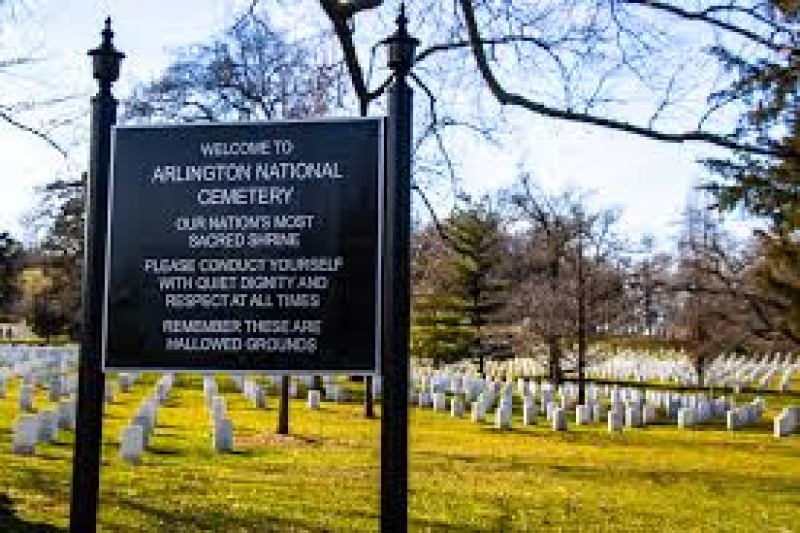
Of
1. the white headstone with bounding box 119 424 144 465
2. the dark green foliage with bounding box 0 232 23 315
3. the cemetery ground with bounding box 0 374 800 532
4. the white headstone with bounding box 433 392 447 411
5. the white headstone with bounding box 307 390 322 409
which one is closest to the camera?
the cemetery ground with bounding box 0 374 800 532

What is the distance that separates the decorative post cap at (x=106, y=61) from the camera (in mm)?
5609

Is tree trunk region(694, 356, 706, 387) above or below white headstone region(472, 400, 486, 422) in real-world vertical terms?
above

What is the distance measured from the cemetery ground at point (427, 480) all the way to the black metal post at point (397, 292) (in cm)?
500

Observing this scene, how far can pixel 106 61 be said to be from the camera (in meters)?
5.61

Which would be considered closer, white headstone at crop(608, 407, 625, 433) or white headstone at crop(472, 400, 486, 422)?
white headstone at crop(608, 407, 625, 433)

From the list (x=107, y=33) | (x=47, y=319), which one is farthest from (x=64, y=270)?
(x=107, y=33)

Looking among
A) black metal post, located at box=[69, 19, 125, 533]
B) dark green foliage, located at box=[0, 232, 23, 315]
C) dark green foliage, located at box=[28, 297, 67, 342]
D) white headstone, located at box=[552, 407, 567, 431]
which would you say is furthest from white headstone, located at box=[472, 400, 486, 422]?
dark green foliage, located at box=[0, 232, 23, 315]

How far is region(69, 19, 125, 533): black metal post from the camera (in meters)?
5.47

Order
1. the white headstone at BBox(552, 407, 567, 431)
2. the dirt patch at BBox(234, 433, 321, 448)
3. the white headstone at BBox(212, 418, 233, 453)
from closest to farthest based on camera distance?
1. the white headstone at BBox(212, 418, 233, 453)
2. the dirt patch at BBox(234, 433, 321, 448)
3. the white headstone at BBox(552, 407, 567, 431)

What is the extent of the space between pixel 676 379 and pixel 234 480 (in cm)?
3491

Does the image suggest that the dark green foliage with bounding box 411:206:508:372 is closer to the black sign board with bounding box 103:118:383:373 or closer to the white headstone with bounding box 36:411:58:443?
the white headstone with bounding box 36:411:58:443

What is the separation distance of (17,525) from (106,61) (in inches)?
192

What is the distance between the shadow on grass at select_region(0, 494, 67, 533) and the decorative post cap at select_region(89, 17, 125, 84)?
4.56 metres

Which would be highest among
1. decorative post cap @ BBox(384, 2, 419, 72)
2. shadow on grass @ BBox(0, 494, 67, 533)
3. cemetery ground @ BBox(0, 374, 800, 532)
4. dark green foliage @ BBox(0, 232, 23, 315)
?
dark green foliage @ BBox(0, 232, 23, 315)
